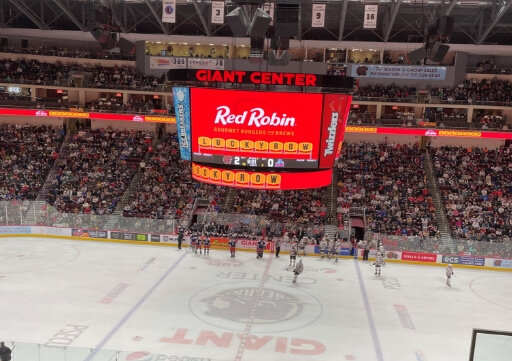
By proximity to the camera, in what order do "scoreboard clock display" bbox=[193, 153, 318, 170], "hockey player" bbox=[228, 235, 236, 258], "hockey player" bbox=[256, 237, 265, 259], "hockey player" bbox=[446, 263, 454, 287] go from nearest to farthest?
"scoreboard clock display" bbox=[193, 153, 318, 170] < "hockey player" bbox=[446, 263, 454, 287] < "hockey player" bbox=[228, 235, 236, 258] < "hockey player" bbox=[256, 237, 265, 259]

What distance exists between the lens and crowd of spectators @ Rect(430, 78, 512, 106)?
1398 inches

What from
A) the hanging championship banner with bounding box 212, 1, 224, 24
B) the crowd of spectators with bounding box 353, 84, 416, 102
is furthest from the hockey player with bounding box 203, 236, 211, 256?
the crowd of spectators with bounding box 353, 84, 416, 102

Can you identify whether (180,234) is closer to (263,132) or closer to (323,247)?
(323,247)

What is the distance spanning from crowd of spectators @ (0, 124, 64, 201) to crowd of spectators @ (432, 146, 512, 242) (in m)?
28.1

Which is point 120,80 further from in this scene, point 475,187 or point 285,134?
point 475,187

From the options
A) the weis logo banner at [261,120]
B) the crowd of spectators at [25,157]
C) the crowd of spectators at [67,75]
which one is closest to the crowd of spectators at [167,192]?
the crowd of spectators at [67,75]

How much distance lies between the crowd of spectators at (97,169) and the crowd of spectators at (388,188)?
15.4 m

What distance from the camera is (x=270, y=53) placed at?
81.0 ft

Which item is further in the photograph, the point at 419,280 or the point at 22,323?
the point at 419,280

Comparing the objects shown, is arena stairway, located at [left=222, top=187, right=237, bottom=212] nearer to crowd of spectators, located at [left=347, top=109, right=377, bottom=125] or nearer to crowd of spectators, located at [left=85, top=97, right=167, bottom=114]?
crowd of spectators, located at [left=85, top=97, right=167, bottom=114]

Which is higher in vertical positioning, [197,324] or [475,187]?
[475,187]

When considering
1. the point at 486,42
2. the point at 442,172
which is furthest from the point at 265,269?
the point at 486,42

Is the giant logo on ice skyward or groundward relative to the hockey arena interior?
groundward

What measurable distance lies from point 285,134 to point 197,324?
758cm
